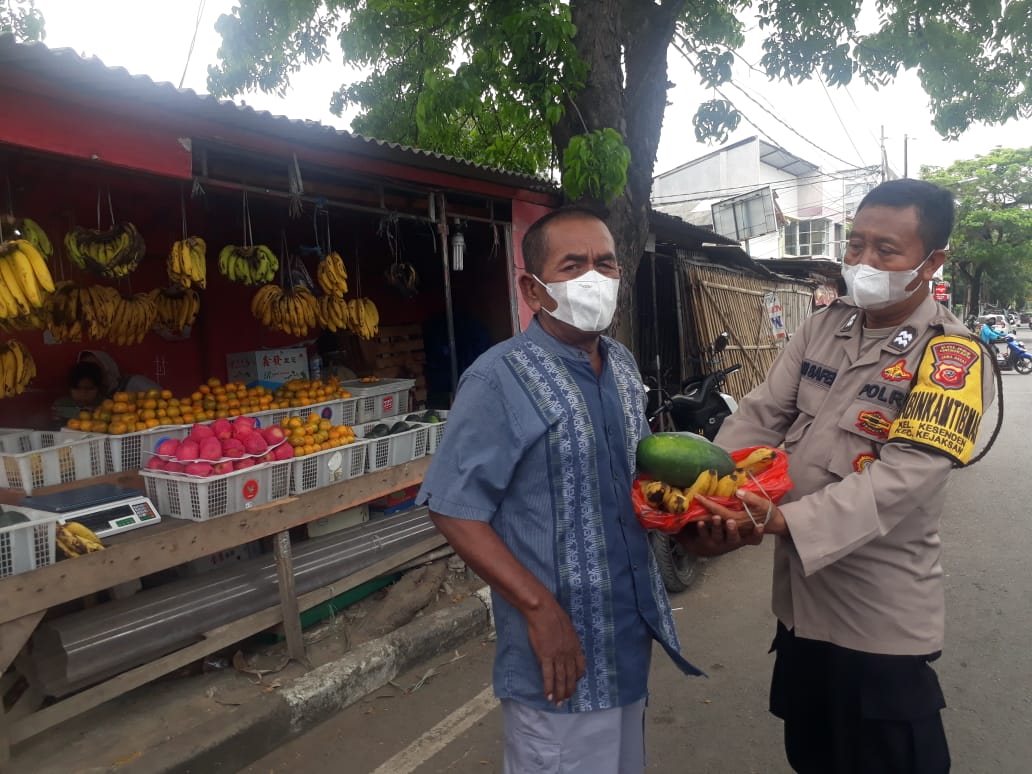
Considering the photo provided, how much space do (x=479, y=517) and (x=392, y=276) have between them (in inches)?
193

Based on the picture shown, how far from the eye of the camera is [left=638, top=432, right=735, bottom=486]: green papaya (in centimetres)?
153

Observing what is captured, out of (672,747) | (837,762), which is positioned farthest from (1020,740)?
(837,762)

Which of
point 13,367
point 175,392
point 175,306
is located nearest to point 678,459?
point 13,367

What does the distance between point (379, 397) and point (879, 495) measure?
4.27 metres

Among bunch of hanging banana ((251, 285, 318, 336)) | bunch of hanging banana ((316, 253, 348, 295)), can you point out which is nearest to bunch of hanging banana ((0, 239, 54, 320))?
bunch of hanging banana ((251, 285, 318, 336))

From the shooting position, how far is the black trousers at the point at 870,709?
5.43 ft

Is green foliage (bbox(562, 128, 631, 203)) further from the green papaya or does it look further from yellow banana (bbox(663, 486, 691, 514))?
yellow banana (bbox(663, 486, 691, 514))

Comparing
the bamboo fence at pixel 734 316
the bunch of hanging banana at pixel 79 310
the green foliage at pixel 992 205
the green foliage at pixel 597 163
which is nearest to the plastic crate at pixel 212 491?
the bunch of hanging banana at pixel 79 310

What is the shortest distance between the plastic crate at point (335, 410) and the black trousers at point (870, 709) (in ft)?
11.7

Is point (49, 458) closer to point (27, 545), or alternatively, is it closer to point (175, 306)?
point (27, 545)

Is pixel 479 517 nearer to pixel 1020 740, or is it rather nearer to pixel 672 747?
pixel 672 747

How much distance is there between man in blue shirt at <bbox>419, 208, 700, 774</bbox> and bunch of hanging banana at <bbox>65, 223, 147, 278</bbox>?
3.14 metres

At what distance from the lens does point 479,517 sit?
1.44 m

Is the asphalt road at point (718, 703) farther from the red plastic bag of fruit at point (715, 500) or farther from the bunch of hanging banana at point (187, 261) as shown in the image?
the bunch of hanging banana at point (187, 261)
